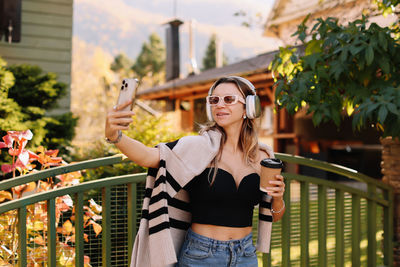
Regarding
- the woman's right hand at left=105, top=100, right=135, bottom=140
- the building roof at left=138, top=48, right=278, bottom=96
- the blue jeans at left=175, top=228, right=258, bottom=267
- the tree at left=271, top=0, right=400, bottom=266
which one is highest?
the building roof at left=138, top=48, right=278, bottom=96

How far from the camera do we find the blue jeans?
2111mm

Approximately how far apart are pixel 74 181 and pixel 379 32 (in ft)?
8.41

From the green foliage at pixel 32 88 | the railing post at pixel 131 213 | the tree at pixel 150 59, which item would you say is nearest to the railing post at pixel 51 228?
the railing post at pixel 131 213

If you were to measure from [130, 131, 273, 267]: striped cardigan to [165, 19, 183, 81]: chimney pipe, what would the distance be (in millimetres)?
15060

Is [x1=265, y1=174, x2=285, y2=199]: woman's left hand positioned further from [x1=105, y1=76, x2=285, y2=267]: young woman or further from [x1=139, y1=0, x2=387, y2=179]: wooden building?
[x1=139, y1=0, x2=387, y2=179]: wooden building

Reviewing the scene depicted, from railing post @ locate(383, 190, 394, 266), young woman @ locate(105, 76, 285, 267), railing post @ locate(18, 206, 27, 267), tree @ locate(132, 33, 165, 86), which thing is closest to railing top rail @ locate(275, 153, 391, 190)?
railing post @ locate(383, 190, 394, 266)

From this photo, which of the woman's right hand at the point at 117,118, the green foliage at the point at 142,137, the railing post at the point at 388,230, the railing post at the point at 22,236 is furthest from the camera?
the green foliage at the point at 142,137

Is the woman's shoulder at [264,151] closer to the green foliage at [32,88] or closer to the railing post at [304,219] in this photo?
the railing post at [304,219]

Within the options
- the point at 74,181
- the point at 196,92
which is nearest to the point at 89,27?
the point at 196,92

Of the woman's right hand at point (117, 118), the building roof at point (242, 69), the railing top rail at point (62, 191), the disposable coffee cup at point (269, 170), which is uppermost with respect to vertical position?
the building roof at point (242, 69)

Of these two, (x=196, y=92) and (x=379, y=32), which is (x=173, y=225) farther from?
(x=196, y=92)

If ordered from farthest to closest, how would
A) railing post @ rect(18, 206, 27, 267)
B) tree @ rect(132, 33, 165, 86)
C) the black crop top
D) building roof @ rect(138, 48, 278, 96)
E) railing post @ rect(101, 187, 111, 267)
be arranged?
tree @ rect(132, 33, 165, 86) → building roof @ rect(138, 48, 278, 96) → railing post @ rect(101, 187, 111, 267) → railing post @ rect(18, 206, 27, 267) → the black crop top

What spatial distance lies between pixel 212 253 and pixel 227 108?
76 centimetres

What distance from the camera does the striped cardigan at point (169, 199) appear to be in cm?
213
